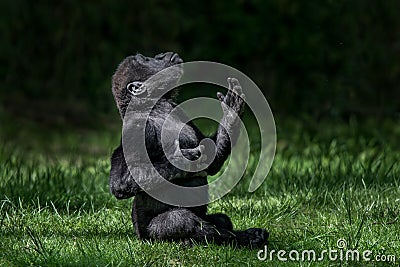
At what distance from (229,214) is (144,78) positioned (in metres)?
1.29

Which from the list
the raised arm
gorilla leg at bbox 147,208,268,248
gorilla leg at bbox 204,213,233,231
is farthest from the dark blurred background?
the raised arm

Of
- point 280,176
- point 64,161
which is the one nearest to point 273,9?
point 64,161

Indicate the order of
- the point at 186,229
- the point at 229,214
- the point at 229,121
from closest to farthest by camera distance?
the point at 229,121 → the point at 186,229 → the point at 229,214

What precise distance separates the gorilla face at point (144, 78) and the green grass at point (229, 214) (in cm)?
78

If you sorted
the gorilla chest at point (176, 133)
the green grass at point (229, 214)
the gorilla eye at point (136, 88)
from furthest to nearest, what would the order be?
1. the gorilla eye at point (136, 88)
2. the gorilla chest at point (176, 133)
3. the green grass at point (229, 214)

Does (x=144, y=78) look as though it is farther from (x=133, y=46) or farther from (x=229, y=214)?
(x=133, y=46)

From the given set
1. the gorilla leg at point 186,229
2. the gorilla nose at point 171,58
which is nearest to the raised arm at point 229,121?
the gorilla leg at point 186,229

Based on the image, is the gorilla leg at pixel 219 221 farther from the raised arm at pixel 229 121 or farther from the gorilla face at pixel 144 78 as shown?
the gorilla face at pixel 144 78

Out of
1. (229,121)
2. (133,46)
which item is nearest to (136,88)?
(229,121)

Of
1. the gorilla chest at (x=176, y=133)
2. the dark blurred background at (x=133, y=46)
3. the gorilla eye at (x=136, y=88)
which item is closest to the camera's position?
the gorilla chest at (x=176, y=133)

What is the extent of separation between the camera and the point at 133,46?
415 inches

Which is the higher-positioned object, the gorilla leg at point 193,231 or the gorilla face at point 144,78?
the gorilla face at point 144,78

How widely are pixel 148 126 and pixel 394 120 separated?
A: 6.16 m

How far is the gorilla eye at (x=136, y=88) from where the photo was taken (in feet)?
12.8
